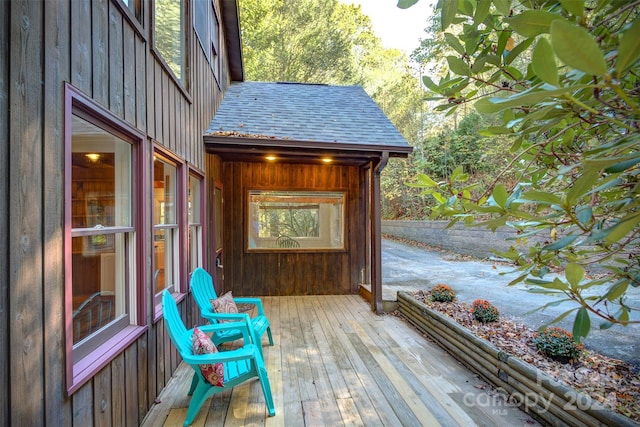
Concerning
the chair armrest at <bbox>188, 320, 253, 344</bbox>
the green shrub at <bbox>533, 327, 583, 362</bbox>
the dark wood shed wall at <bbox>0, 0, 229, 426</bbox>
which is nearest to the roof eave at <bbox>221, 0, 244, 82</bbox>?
the dark wood shed wall at <bbox>0, 0, 229, 426</bbox>

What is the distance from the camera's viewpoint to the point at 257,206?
18.8ft

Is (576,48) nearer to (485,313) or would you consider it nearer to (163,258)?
(163,258)

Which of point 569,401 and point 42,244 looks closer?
point 42,244

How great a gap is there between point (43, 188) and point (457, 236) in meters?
10.7

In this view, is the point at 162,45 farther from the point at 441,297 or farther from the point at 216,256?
the point at 441,297

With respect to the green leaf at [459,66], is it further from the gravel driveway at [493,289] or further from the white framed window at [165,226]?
the white framed window at [165,226]

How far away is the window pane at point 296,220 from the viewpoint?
5719mm

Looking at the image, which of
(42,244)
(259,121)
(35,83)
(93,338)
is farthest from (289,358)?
(259,121)

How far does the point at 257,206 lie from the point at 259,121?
1.57 metres

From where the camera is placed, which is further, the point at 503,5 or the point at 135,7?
the point at 135,7

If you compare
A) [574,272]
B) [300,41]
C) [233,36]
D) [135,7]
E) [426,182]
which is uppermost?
[300,41]

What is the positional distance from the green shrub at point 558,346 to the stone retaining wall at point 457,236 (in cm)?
447

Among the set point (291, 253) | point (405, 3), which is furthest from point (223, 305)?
point (405, 3)

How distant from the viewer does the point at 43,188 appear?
4.13ft
